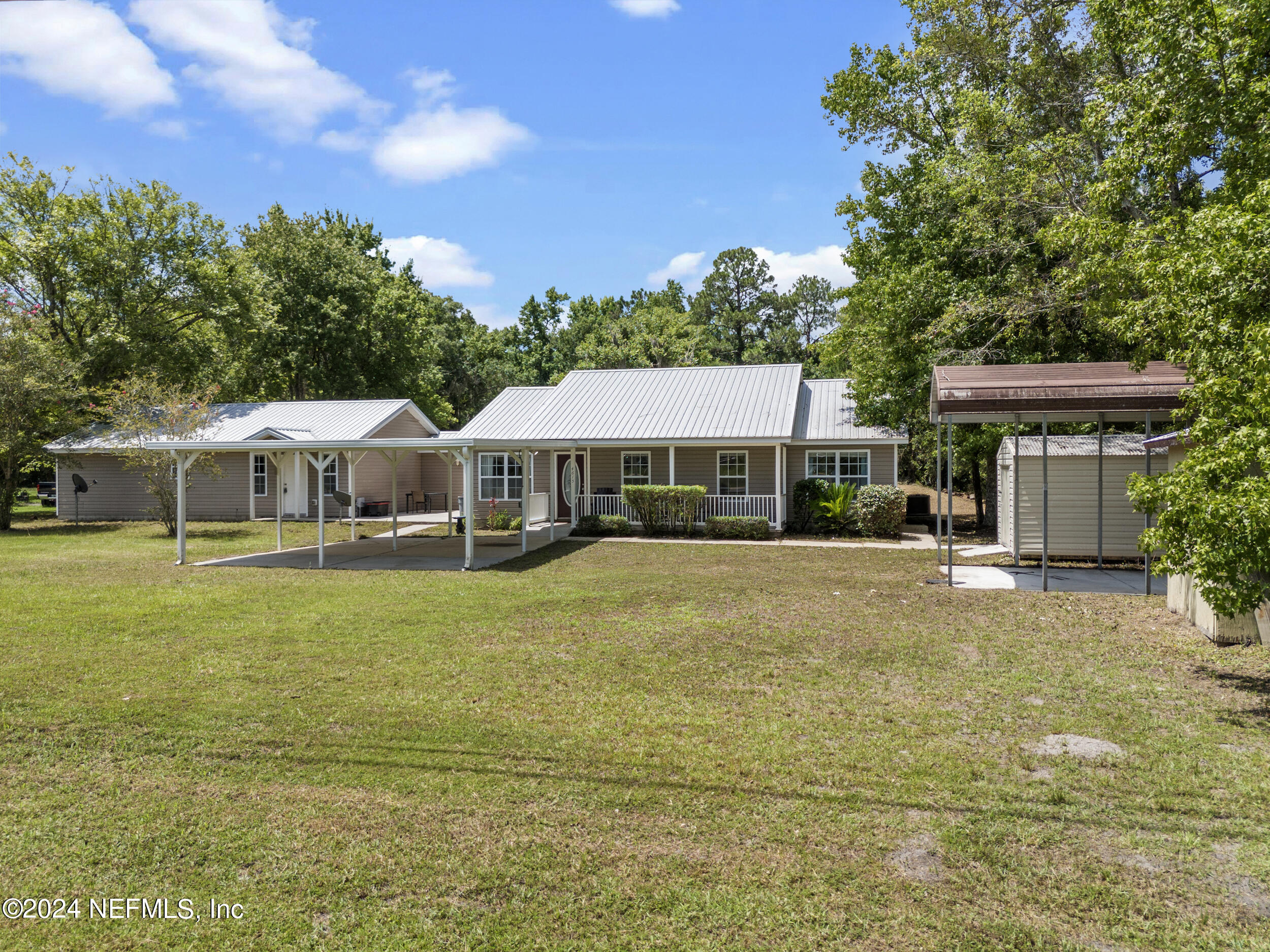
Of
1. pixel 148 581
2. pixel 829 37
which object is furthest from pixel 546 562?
pixel 829 37

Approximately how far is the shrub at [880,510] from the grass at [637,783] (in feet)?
31.5

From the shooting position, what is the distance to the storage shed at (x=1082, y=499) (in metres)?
13.4

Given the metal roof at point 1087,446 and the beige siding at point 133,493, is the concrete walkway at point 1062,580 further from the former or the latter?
the beige siding at point 133,493

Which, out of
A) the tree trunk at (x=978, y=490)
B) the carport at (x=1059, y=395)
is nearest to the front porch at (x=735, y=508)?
the tree trunk at (x=978, y=490)

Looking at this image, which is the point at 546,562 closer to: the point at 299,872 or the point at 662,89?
the point at 662,89

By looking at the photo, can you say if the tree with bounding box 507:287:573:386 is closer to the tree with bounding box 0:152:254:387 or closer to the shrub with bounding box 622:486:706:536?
the tree with bounding box 0:152:254:387

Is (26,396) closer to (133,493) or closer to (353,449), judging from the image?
(133,493)

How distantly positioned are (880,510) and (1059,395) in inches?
317

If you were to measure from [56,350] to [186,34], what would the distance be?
94.6 ft

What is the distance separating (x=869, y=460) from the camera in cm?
2072

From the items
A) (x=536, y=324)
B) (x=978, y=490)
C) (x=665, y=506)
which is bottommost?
(x=665, y=506)

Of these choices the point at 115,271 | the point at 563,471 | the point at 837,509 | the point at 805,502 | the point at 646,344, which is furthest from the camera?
the point at 646,344

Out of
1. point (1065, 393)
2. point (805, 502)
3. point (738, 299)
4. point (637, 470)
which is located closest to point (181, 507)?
point (637, 470)

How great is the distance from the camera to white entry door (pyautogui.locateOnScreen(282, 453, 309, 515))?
2556cm
